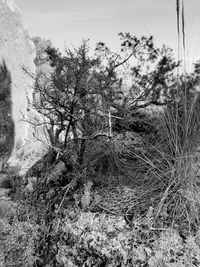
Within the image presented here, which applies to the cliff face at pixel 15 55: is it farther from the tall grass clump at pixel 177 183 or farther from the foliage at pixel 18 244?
the tall grass clump at pixel 177 183

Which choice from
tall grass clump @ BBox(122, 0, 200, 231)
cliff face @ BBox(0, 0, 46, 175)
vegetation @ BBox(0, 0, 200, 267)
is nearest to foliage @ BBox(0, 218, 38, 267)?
vegetation @ BBox(0, 0, 200, 267)

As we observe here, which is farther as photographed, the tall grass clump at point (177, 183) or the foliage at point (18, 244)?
the foliage at point (18, 244)

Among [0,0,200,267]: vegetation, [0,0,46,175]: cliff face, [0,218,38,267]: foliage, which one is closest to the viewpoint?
[0,0,200,267]: vegetation

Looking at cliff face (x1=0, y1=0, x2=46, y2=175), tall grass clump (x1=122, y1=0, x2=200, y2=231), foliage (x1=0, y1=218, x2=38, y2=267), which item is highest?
cliff face (x1=0, y1=0, x2=46, y2=175)

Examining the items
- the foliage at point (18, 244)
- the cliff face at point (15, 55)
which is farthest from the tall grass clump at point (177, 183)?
the cliff face at point (15, 55)

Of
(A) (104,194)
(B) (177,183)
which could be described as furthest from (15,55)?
(B) (177,183)

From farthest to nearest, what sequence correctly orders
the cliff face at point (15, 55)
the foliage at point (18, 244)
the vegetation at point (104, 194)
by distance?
the cliff face at point (15, 55) → the foliage at point (18, 244) → the vegetation at point (104, 194)

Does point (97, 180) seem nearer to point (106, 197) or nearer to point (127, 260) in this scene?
point (106, 197)

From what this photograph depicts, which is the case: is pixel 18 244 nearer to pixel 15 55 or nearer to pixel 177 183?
pixel 177 183

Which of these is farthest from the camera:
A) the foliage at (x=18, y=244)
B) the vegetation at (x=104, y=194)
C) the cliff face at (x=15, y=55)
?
the cliff face at (x=15, y=55)

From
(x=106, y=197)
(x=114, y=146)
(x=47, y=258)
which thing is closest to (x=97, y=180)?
(x=106, y=197)

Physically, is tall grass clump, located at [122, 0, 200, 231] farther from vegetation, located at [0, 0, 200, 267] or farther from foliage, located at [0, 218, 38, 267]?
foliage, located at [0, 218, 38, 267]

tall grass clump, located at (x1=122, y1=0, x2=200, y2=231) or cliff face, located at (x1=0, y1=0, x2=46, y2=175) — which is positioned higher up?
cliff face, located at (x1=0, y1=0, x2=46, y2=175)

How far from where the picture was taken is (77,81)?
2.23m
